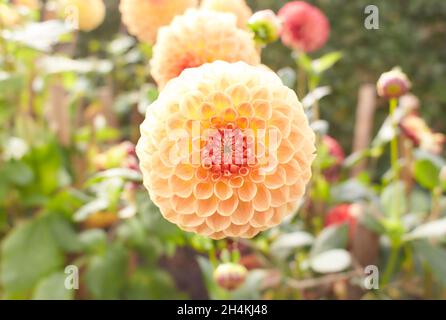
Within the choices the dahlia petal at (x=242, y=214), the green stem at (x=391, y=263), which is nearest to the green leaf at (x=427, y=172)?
the green stem at (x=391, y=263)

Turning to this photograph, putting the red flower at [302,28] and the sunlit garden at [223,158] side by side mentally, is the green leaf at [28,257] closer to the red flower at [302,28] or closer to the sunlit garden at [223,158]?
the sunlit garden at [223,158]

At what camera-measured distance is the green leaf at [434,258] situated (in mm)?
770

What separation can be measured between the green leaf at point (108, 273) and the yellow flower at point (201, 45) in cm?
50

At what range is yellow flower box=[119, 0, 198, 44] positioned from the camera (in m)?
0.55

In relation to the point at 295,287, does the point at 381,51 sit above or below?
above

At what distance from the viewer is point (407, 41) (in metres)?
1.67

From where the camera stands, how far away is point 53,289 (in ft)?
2.62

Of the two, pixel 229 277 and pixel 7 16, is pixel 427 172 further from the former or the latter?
pixel 7 16

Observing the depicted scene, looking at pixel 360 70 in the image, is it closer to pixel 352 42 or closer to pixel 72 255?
pixel 352 42

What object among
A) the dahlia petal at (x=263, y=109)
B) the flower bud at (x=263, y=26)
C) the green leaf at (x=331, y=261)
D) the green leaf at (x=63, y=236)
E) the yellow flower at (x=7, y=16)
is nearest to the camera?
the dahlia petal at (x=263, y=109)

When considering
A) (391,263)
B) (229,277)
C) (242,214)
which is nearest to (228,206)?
(242,214)

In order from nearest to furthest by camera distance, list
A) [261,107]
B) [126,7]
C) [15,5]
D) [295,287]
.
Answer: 1. [261,107]
2. [126,7]
3. [295,287]
4. [15,5]

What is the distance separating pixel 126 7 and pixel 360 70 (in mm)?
1232
